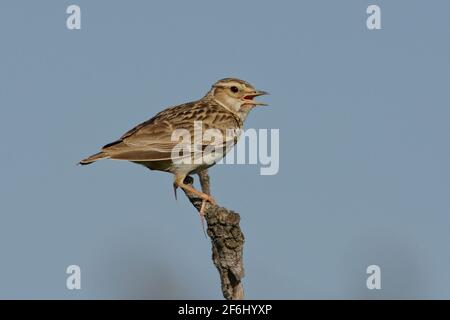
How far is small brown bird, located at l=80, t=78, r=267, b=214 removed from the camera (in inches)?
411

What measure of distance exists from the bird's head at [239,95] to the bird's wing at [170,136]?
0.41 meters

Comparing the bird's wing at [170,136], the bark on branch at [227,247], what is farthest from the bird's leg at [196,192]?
the bark on branch at [227,247]

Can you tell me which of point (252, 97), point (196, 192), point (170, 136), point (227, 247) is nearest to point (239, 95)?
point (252, 97)

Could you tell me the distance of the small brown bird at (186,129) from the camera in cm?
1045

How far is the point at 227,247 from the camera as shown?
25.6ft

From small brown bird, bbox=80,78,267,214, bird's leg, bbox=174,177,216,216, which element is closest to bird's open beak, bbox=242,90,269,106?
small brown bird, bbox=80,78,267,214

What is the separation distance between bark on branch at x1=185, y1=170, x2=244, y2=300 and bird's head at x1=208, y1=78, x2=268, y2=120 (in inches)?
171

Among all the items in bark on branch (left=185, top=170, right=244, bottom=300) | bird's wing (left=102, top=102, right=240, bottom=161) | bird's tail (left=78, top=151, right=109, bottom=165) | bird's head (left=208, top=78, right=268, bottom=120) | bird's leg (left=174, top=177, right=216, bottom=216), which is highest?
bird's head (left=208, top=78, right=268, bottom=120)

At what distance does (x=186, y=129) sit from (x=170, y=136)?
1.04ft

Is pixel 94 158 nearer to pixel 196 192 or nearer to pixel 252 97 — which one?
pixel 196 192

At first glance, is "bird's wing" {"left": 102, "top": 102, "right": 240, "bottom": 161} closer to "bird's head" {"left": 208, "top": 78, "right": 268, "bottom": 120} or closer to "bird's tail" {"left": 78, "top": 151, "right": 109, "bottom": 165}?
"bird's tail" {"left": 78, "top": 151, "right": 109, "bottom": 165}

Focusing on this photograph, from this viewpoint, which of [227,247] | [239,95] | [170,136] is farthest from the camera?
[239,95]
